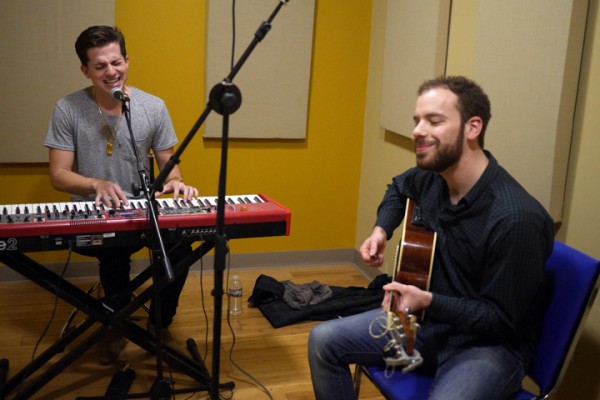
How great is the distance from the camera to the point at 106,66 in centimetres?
289

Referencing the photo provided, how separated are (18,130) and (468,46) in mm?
2533

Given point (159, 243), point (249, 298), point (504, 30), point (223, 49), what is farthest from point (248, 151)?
point (159, 243)

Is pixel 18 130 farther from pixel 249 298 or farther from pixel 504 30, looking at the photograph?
pixel 504 30

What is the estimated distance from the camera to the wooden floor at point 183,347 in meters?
2.96

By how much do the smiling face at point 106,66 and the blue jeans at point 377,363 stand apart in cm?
146

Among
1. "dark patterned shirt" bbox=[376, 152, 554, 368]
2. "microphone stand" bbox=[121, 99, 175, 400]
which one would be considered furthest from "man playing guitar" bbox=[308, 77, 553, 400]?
"microphone stand" bbox=[121, 99, 175, 400]

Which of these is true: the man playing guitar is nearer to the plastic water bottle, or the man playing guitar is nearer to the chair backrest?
the chair backrest

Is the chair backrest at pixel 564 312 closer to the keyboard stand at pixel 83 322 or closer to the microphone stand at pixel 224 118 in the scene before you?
the microphone stand at pixel 224 118

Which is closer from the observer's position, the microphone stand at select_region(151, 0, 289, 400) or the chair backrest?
the microphone stand at select_region(151, 0, 289, 400)

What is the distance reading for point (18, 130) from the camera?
12.5 feet

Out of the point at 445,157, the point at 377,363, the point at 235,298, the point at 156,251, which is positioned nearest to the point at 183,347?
the point at 235,298

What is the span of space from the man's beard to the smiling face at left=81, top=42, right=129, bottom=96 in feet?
4.89

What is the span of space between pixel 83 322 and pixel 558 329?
6.02ft

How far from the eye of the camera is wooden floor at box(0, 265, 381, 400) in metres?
2.96
